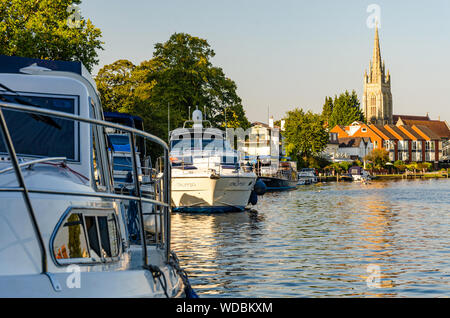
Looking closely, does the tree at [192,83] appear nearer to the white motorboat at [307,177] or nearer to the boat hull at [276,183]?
the boat hull at [276,183]

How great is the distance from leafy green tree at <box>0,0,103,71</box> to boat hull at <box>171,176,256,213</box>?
9.78 metres

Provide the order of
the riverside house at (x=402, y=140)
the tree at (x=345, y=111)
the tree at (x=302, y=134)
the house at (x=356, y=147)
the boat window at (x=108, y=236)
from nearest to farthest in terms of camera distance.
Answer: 1. the boat window at (x=108, y=236)
2. the tree at (x=302, y=134)
3. the house at (x=356, y=147)
4. the riverside house at (x=402, y=140)
5. the tree at (x=345, y=111)

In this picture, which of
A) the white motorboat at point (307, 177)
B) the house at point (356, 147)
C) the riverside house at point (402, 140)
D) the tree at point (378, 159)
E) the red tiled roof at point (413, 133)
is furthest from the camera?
the red tiled roof at point (413, 133)

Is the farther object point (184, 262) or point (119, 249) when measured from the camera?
point (184, 262)

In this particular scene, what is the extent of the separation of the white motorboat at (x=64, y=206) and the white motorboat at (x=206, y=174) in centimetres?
2070

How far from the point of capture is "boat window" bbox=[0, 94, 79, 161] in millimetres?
6297

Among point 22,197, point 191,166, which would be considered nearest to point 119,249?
point 22,197

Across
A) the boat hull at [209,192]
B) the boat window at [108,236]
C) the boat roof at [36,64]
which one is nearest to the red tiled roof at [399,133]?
the boat hull at [209,192]

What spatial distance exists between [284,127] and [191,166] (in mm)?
74380

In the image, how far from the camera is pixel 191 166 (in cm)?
2877

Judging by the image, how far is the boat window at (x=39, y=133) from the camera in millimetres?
6297

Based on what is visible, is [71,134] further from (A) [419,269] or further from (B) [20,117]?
(A) [419,269]

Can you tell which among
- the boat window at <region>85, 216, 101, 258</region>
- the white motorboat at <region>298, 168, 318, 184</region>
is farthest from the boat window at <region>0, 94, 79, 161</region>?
the white motorboat at <region>298, 168, 318, 184</region>

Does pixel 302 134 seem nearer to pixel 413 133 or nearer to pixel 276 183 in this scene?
pixel 276 183
